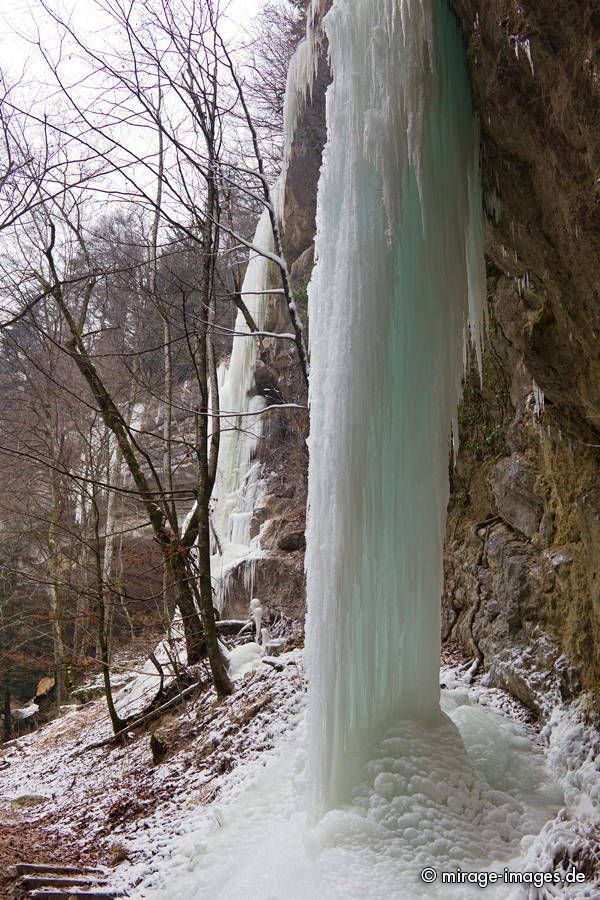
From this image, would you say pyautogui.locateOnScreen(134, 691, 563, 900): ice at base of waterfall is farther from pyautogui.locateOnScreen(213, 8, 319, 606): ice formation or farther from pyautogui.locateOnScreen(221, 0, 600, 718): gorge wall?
pyautogui.locateOnScreen(213, 8, 319, 606): ice formation

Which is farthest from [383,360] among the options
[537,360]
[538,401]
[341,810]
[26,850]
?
[26,850]

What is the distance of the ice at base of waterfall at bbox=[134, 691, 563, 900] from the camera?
299 cm

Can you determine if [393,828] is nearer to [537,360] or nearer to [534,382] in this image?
[537,360]

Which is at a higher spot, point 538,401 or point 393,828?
point 538,401

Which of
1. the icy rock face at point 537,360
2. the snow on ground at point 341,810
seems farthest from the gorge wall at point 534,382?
the snow on ground at point 341,810

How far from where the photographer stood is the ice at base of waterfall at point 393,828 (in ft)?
9.80

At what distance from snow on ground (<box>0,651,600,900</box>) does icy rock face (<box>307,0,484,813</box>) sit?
0.93ft

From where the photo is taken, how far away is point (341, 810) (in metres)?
3.35

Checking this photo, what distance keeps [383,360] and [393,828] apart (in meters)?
2.39

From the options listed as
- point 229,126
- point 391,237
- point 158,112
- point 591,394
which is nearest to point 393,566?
point 591,394

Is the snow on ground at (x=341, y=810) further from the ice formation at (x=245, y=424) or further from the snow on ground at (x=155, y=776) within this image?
the ice formation at (x=245, y=424)

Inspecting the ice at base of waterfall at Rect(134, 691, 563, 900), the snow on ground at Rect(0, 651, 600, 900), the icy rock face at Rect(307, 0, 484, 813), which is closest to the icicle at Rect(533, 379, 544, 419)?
the icy rock face at Rect(307, 0, 484, 813)

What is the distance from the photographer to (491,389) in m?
6.18

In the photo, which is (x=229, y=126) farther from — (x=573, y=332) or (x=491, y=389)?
(x=573, y=332)
